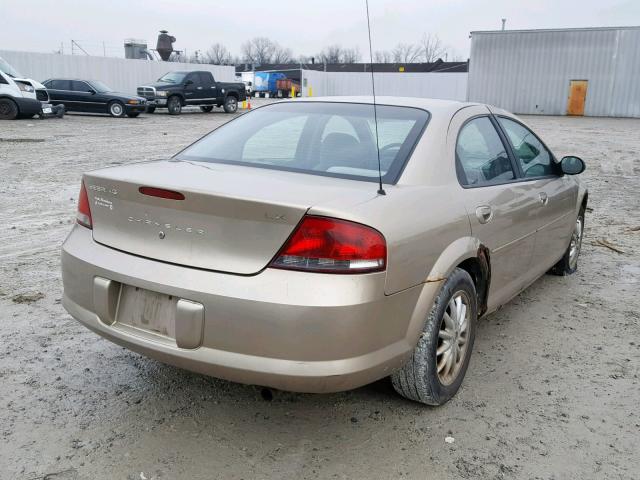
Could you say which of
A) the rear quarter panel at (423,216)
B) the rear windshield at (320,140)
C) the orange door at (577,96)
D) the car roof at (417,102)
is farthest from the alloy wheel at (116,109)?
the orange door at (577,96)

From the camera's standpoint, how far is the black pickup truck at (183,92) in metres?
26.7

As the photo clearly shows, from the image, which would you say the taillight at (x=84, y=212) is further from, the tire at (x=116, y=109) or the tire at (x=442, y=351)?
the tire at (x=116, y=109)

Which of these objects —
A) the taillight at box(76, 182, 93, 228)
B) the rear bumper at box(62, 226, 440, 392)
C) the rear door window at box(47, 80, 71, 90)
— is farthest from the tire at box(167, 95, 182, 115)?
the rear bumper at box(62, 226, 440, 392)

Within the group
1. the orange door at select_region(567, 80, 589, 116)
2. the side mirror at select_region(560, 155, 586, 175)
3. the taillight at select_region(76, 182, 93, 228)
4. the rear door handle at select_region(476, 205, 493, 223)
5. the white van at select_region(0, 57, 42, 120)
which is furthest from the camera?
the orange door at select_region(567, 80, 589, 116)

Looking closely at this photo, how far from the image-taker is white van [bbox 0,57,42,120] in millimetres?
19352

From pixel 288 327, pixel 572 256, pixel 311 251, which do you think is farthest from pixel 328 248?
pixel 572 256

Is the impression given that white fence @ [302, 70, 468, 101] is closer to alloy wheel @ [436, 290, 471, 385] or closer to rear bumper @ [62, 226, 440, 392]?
alloy wheel @ [436, 290, 471, 385]

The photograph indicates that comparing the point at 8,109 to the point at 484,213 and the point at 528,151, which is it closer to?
the point at 528,151

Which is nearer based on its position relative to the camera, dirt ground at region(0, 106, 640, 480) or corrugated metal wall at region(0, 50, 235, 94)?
dirt ground at region(0, 106, 640, 480)

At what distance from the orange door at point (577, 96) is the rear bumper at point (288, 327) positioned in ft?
127

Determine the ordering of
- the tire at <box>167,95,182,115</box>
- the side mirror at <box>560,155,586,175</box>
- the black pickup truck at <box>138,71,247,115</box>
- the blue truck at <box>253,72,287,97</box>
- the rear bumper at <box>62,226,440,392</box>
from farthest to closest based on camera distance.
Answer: the blue truck at <box>253,72,287,97</box>, the tire at <box>167,95,182,115</box>, the black pickup truck at <box>138,71,247,115</box>, the side mirror at <box>560,155,586,175</box>, the rear bumper at <box>62,226,440,392</box>

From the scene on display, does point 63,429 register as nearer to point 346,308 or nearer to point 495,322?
point 346,308

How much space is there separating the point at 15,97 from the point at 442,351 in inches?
794

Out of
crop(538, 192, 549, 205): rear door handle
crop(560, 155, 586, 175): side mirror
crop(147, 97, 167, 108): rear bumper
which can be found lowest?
crop(147, 97, 167, 108): rear bumper
